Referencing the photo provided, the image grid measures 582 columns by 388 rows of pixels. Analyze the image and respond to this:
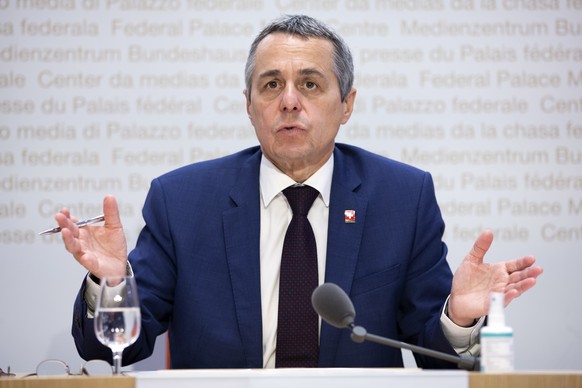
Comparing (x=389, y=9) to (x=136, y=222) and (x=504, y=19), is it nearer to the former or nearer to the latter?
(x=504, y=19)

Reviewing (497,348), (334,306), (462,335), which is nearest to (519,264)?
(462,335)

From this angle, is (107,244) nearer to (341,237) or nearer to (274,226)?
(274,226)

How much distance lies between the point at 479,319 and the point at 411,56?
2024 mm

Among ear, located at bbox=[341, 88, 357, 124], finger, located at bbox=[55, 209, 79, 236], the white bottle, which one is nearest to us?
the white bottle

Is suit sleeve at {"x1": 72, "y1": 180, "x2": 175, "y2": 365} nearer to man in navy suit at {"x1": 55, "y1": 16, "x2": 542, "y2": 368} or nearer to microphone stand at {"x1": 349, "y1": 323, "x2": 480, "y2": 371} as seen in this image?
man in navy suit at {"x1": 55, "y1": 16, "x2": 542, "y2": 368}

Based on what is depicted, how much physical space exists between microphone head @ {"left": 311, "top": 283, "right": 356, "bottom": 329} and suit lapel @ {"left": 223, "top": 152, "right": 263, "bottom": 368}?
0.88m

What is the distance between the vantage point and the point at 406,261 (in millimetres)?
3316

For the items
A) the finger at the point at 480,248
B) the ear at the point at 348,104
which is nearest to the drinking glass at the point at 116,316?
the finger at the point at 480,248

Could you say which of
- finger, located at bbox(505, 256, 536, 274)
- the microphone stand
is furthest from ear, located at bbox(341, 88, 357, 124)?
the microphone stand

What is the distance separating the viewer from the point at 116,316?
2.27m

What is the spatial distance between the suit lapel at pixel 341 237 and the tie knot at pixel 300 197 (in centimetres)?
8

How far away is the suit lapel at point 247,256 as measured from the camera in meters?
3.12

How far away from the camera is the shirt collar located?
3.42 m

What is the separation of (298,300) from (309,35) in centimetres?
107
